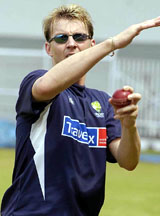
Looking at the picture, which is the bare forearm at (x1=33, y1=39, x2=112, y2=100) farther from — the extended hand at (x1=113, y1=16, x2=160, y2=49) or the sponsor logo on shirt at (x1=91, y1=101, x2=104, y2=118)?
the sponsor logo on shirt at (x1=91, y1=101, x2=104, y2=118)

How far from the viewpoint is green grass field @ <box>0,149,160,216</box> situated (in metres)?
8.07

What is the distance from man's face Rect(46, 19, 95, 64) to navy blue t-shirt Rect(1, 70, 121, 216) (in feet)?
0.85

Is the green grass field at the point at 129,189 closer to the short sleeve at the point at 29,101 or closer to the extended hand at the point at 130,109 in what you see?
the short sleeve at the point at 29,101

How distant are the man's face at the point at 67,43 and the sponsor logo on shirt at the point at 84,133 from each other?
46 cm

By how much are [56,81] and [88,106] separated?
0.62 metres

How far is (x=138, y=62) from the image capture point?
16938mm

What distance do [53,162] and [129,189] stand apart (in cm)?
668

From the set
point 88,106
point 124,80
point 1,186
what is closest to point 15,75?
point 124,80

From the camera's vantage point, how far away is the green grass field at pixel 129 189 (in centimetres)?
807

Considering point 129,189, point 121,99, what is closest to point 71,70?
point 121,99

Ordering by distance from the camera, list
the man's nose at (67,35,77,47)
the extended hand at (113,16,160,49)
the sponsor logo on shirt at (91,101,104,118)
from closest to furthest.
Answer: the extended hand at (113,16,160,49), the man's nose at (67,35,77,47), the sponsor logo on shirt at (91,101,104,118)

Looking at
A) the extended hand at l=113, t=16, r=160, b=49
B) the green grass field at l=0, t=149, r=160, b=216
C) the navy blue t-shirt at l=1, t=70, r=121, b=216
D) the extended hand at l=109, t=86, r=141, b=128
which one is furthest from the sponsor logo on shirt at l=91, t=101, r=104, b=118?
the green grass field at l=0, t=149, r=160, b=216

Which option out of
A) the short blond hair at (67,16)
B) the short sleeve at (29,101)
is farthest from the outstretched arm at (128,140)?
the short blond hair at (67,16)

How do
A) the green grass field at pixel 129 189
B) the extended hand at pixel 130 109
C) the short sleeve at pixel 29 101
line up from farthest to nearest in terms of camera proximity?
the green grass field at pixel 129 189 → the short sleeve at pixel 29 101 → the extended hand at pixel 130 109
